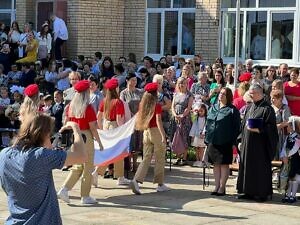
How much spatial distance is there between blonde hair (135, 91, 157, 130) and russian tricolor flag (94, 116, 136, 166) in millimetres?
508

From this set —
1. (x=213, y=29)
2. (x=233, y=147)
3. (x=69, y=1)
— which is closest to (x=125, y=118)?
(x=233, y=147)

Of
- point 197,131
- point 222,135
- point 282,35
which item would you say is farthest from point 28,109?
point 282,35

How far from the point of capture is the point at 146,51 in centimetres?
2327

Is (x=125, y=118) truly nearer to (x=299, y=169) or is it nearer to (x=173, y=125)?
(x=173, y=125)

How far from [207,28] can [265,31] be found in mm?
1737

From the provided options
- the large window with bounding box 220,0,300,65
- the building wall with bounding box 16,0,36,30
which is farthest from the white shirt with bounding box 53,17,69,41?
the large window with bounding box 220,0,300,65

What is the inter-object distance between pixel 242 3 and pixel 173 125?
23.6 feet

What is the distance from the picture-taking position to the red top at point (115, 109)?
12641 millimetres

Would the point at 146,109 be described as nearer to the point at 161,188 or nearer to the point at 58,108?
the point at 161,188

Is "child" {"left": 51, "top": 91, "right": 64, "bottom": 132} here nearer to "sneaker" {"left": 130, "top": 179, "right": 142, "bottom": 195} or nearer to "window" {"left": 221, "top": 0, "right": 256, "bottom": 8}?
"sneaker" {"left": 130, "top": 179, "right": 142, "bottom": 195}

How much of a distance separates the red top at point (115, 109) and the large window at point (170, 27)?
9.70 meters

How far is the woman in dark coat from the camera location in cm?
1165

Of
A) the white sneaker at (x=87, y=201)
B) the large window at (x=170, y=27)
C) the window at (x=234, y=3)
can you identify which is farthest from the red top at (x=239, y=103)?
the large window at (x=170, y=27)

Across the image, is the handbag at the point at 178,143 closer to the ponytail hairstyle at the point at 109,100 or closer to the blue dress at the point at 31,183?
the ponytail hairstyle at the point at 109,100
